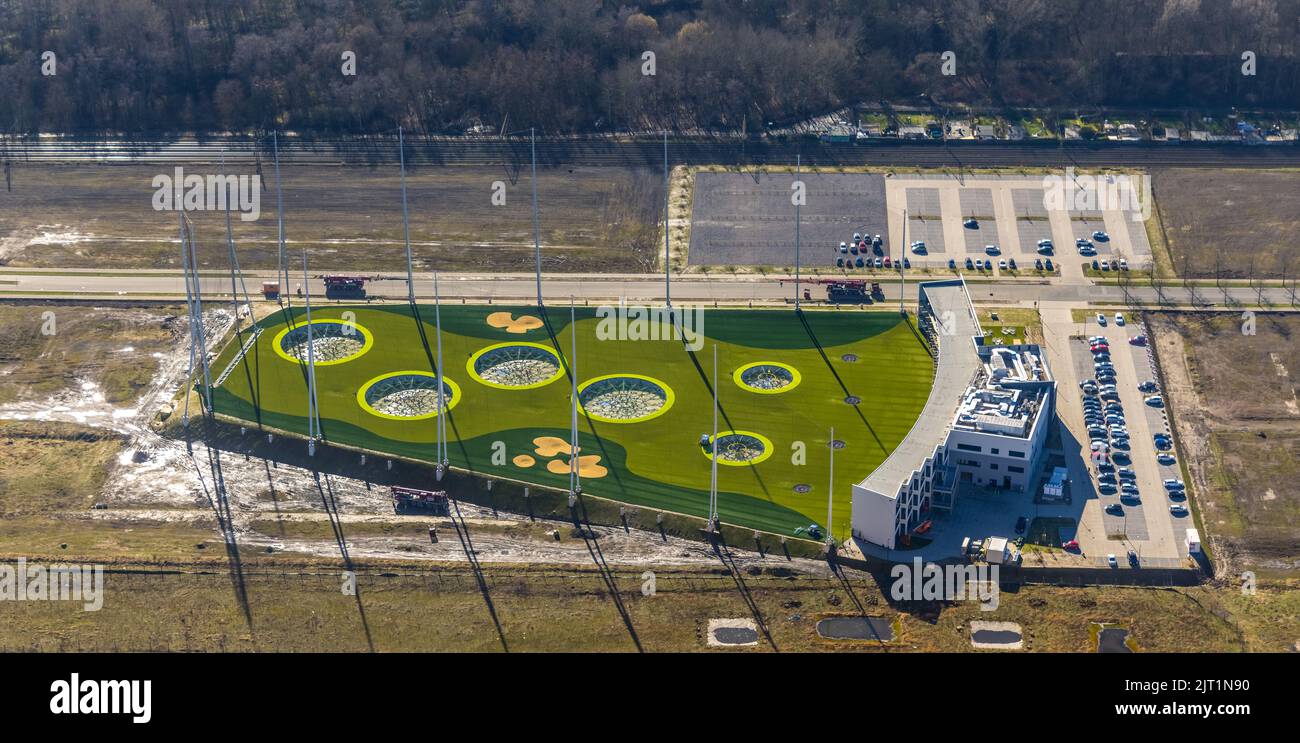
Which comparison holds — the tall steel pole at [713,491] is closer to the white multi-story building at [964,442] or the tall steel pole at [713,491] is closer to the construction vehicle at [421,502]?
the white multi-story building at [964,442]

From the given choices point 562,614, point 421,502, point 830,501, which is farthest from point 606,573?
point 421,502

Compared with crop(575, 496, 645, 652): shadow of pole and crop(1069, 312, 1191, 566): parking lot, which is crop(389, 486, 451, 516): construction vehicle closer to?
crop(575, 496, 645, 652): shadow of pole

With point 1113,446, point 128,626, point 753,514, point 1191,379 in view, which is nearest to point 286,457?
point 128,626

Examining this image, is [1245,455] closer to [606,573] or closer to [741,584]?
[741,584]

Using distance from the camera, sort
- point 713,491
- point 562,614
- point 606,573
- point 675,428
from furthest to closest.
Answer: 1. point 675,428
2. point 713,491
3. point 606,573
4. point 562,614

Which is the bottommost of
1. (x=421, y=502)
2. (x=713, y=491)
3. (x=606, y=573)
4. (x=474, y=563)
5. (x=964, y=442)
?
(x=474, y=563)

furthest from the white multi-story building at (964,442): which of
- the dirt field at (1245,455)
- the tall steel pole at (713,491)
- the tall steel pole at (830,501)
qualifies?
the dirt field at (1245,455)
